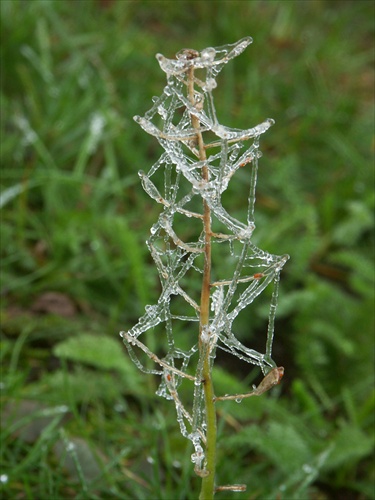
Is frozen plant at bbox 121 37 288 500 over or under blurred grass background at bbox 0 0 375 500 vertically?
under

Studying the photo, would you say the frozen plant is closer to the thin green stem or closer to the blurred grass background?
the thin green stem

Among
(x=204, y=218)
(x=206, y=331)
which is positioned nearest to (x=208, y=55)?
(x=204, y=218)

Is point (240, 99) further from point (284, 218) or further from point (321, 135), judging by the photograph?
point (284, 218)

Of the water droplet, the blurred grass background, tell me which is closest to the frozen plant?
the water droplet

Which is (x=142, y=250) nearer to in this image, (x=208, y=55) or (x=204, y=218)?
(x=204, y=218)

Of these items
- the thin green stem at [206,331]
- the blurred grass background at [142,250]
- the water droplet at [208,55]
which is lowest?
the thin green stem at [206,331]

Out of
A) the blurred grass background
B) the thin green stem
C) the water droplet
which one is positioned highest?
the blurred grass background

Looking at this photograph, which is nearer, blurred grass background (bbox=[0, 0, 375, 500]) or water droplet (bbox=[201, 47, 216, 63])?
water droplet (bbox=[201, 47, 216, 63])

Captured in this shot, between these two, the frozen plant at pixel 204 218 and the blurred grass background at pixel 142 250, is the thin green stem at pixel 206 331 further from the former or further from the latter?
the blurred grass background at pixel 142 250

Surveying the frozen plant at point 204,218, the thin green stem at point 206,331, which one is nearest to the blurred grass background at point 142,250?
the thin green stem at point 206,331
